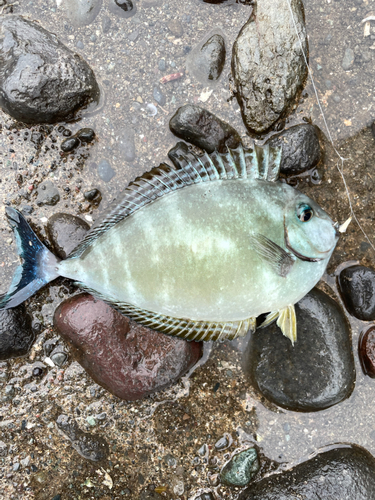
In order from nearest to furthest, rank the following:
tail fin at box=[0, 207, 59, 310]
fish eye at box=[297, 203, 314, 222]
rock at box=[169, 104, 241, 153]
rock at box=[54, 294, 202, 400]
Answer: fish eye at box=[297, 203, 314, 222] → tail fin at box=[0, 207, 59, 310] → rock at box=[54, 294, 202, 400] → rock at box=[169, 104, 241, 153]

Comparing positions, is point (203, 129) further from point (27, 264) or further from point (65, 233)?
point (27, 264)

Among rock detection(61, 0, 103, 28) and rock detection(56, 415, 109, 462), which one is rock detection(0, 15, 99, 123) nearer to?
rock detection(61, 0, 103, 28)

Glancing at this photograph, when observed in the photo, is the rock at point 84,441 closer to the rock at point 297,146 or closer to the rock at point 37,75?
the rock at point 37,75

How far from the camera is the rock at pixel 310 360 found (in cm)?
318

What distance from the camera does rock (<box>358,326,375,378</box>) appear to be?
323cm

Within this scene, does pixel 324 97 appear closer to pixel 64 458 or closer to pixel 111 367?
pixel 111 367

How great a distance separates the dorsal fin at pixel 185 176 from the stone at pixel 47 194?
598 millimetres

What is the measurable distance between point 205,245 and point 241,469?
1.90 metres

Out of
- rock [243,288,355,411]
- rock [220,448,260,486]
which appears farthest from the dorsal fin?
rock [220,448,260,486]

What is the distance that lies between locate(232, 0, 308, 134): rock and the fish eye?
0.84 meters

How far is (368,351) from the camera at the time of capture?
3.24 metres

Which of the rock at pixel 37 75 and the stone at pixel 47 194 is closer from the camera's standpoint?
the rock at pixel 37 75

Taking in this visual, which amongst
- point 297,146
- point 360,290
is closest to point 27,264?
point 297,146

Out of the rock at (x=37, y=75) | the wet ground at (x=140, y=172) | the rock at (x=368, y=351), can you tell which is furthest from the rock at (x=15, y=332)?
the rock at (x=368, y=351)
